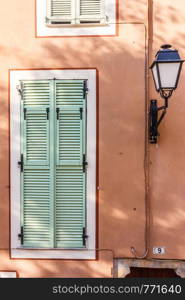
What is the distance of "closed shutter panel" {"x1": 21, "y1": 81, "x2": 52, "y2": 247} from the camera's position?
5.03 metres

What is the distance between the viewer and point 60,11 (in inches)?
198

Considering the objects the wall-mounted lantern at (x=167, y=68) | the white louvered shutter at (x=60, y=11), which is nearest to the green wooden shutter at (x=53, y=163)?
the white louvered shutter at (x=60, y=11)

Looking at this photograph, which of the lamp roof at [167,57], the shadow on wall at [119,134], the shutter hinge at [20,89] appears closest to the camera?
the lamp roof at [167,57]

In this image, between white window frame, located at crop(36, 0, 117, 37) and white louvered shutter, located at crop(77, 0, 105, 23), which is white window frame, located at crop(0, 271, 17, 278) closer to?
white window frame, located at crop(36, 0, 117, 37)

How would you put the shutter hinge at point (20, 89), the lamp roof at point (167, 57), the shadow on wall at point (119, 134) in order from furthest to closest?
the shutter hinge at point (20, 89) → the shadow on wall at point (119, 134) → the lamp roof at point (167, 57)

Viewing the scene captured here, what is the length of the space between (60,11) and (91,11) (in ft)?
1.46

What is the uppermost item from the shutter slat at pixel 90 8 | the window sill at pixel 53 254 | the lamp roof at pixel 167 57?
the shutter slat at pixel 90 8

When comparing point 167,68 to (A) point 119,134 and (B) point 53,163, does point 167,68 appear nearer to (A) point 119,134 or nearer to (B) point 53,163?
(A) point 119,134

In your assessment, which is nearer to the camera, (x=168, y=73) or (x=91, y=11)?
(x=168, y=73)

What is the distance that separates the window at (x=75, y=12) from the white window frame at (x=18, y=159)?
2.34 ft

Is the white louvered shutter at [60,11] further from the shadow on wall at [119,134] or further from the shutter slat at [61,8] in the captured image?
the shadow on wall at [119,134]

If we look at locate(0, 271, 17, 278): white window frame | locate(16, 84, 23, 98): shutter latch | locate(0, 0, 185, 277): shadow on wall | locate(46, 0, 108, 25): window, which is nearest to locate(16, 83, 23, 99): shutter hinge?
locate(16, 84, 23, 98): shutter latch

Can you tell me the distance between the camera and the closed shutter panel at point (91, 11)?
497cm

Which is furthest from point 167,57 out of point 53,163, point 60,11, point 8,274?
point 8,274
